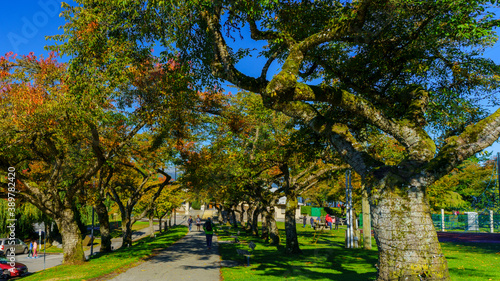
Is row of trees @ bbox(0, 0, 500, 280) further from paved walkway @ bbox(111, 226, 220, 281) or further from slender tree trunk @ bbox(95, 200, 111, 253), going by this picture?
slender tree trunk @ bbox(95, 200, 111, 253)

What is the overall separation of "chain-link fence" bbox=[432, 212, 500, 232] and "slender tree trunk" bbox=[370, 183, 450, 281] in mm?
37469

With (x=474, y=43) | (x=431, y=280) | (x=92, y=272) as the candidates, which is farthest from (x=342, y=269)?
(x=92, y=272)

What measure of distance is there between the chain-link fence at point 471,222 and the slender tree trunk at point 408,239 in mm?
37469

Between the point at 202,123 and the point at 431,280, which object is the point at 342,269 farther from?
the point at 202,123

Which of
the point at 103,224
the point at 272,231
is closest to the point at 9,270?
the point at 103,224

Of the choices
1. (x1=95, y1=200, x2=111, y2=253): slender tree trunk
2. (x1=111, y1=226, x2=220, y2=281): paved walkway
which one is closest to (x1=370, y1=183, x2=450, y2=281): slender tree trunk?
(x1=111, y1=226, x2=220, y2=281): paved walkway

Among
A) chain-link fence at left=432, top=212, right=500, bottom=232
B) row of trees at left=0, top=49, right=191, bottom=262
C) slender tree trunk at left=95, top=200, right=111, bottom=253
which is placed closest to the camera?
row of trees at left=0, top=49, right=191, bottom=262

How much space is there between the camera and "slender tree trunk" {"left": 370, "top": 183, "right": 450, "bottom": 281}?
6.34 metres

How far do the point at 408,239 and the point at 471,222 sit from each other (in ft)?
131

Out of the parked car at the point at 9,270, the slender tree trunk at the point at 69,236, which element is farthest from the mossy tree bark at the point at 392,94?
the parked car at the point at 9,270

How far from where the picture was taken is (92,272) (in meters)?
12.6

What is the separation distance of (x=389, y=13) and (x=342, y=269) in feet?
28.1

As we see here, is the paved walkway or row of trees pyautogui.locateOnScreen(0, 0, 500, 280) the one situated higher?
row of trees pyautogui.locateOnScreen(0, 0, 500, 280)

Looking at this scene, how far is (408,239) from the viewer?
6445 millimetres
